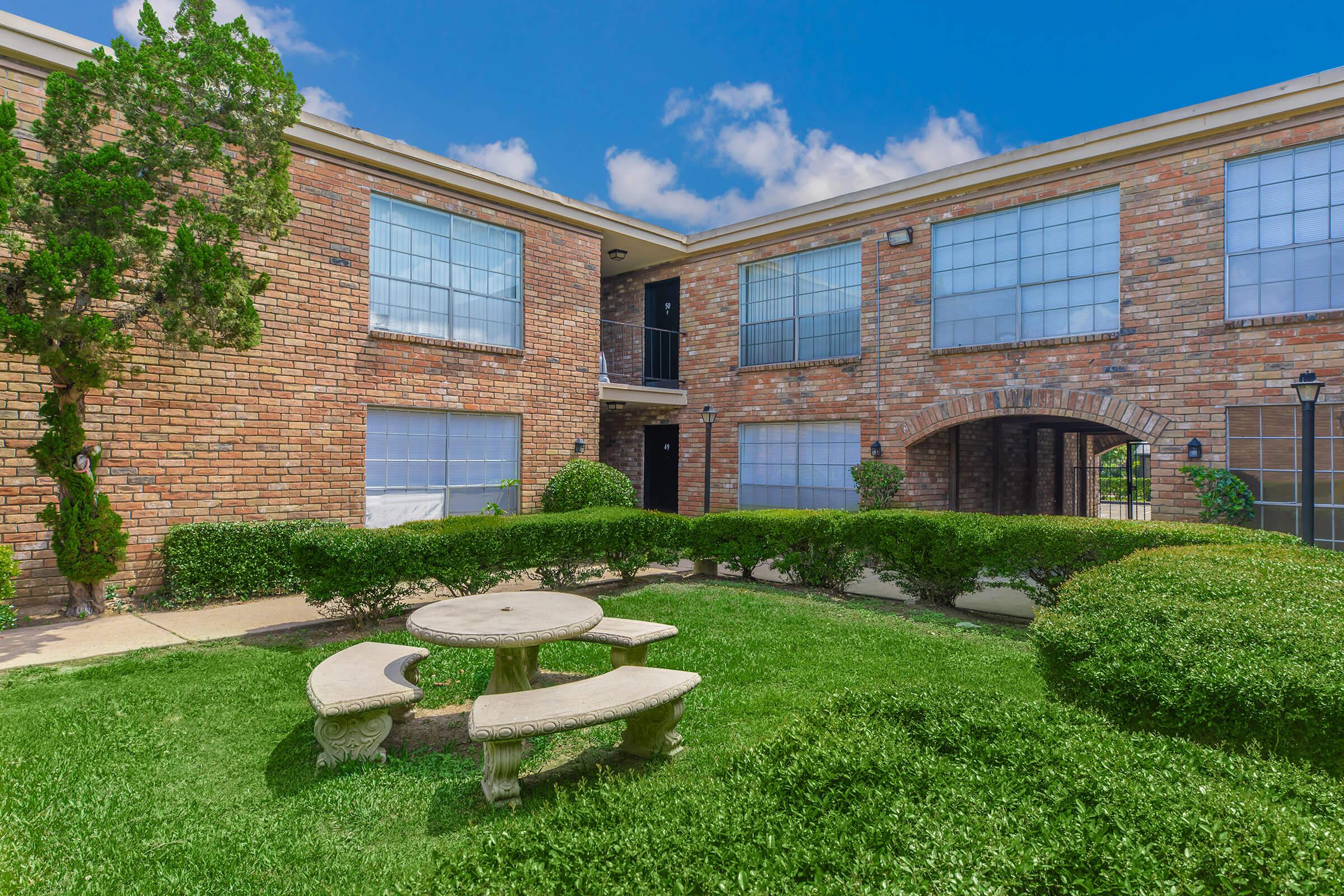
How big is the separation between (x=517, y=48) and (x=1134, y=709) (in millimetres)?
13694

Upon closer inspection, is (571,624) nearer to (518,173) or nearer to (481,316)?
(481,316)

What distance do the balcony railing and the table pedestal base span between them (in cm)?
1102

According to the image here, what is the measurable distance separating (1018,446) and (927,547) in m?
7.79

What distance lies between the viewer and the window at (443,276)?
33.9ft

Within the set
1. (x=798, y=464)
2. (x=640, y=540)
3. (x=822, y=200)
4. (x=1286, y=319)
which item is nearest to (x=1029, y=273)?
(x=1286, y=319)

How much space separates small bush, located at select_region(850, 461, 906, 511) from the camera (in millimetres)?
11625

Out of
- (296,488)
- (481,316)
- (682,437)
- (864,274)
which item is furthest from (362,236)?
(864,274)

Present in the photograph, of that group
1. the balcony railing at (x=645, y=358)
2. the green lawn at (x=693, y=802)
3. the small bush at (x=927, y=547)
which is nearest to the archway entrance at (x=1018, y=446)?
the small bush at (x=927, y=547)

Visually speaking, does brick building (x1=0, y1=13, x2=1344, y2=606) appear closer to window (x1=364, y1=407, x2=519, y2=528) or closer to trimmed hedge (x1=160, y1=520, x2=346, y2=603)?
window (x1=364, y1=407, x2=519, y2=528)

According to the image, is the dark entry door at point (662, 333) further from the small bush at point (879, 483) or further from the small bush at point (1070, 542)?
the small bush at point (1070, 542)

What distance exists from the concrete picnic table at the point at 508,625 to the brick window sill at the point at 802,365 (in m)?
8.76

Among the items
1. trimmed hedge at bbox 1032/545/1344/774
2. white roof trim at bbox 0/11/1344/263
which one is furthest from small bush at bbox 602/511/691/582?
white roof trim at bbox 0/11/1344/263

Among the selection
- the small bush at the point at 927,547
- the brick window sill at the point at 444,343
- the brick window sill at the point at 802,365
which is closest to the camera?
the small bush at the point at 927,547

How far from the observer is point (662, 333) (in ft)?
52.1
